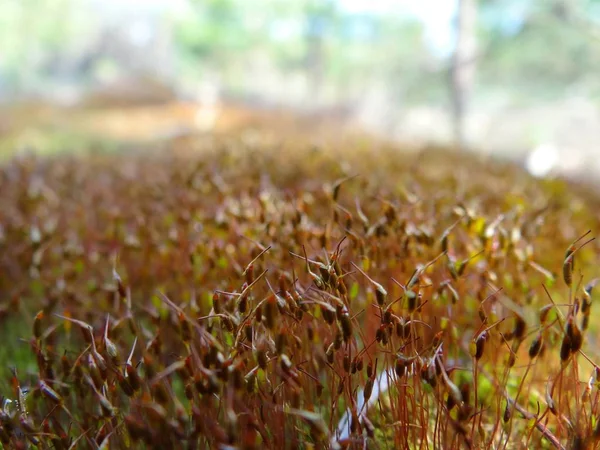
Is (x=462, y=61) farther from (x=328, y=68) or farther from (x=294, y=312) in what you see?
(x=328, y=68)

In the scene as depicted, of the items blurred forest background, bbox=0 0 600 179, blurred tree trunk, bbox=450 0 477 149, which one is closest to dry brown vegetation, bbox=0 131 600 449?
blurred forest background, bbox=0 0 600 179

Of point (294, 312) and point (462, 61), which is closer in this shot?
point (294, 312)

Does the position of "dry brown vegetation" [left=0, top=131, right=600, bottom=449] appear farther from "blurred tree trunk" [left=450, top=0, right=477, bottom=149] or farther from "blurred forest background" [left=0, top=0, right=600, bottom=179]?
"blurred tree trunk" [left=450, top=0, right=477, bottom=149]

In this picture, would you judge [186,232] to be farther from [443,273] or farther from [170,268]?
[443,273]

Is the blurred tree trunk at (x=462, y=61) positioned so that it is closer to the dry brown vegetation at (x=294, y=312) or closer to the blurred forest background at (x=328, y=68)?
the blurred forest background at (x=328, y=68)

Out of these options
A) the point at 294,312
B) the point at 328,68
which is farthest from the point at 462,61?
the point at 328,68

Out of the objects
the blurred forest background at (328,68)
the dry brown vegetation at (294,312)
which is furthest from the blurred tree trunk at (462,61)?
the dry brown vegetation at (294,312)

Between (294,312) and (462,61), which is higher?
(462,61)

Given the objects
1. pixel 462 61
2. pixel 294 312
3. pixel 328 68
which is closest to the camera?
pixel 294 312
